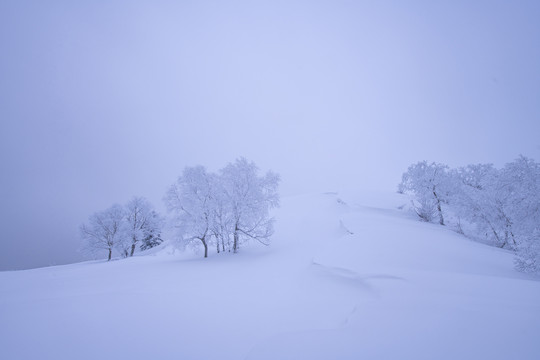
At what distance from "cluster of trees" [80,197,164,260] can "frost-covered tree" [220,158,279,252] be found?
62.9 feet

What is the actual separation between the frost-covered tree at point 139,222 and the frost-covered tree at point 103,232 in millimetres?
1115

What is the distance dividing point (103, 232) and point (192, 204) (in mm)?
19728

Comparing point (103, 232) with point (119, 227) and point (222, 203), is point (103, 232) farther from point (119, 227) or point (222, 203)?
point (222, 203)

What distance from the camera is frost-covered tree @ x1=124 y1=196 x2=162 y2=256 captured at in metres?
26.2

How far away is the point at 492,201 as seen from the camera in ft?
45.4

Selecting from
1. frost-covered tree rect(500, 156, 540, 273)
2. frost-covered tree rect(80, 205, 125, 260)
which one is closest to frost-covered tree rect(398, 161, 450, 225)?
frost-covered tree rect(500, 156, 540, 273)

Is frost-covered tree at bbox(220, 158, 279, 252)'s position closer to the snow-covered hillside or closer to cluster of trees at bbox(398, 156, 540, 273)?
the snow-covered hillside

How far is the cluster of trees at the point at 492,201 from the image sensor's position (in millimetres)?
9334

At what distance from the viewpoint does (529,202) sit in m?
9.47

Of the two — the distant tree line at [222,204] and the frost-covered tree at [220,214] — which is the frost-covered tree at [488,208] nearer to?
the distant tree line at [222,204]

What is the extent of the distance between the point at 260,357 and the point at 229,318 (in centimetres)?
189

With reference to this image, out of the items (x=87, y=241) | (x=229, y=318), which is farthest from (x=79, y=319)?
(x=87, y=241)

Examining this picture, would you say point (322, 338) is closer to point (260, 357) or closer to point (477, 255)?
point (260, 357)

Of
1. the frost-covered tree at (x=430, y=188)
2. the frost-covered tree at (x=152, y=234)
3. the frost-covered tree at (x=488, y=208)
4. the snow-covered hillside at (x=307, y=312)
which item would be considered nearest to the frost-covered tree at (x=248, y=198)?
the snow-covered hillside at (x=307, y=312)
